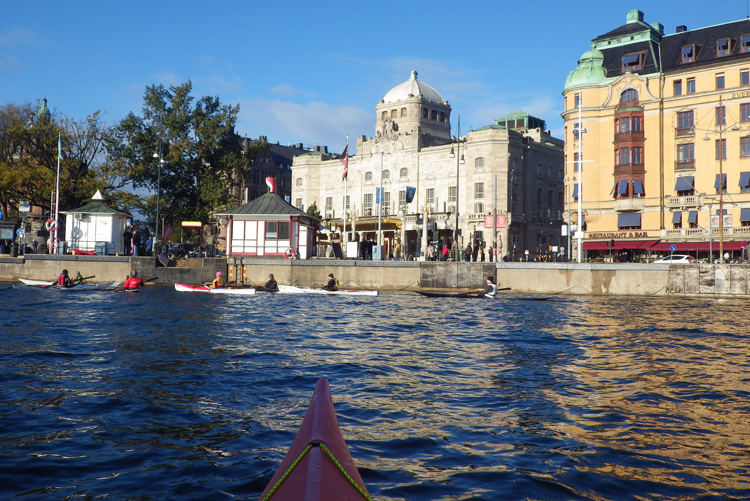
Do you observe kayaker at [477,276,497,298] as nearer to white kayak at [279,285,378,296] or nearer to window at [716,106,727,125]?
white kayak at [279,285,378,296]

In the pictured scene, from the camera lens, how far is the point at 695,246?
51844mm

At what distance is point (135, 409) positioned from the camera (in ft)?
31.9

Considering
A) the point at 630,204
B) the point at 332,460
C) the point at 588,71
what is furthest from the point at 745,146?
the point at 332,460

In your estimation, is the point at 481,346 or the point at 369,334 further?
the point at 369,334

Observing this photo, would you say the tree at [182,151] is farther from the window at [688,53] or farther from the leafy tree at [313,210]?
the window at [688,53]

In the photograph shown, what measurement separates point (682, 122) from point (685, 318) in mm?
36004

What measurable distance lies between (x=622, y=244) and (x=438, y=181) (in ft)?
91.9

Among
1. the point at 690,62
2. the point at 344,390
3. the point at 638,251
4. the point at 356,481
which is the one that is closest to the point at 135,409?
the point at 344,390

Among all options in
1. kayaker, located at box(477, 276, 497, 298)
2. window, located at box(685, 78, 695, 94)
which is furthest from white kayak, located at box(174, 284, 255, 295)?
window, located at box(685, 78, 695, 94)

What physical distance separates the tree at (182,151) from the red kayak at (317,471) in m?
59.2

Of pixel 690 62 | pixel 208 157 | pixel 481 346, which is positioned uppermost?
pixel 690 62

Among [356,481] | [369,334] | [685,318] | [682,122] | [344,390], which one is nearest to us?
[356,481]

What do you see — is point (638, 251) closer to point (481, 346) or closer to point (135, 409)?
point (481, 346)

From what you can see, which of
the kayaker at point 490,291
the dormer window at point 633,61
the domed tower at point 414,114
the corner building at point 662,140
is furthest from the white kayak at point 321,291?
the domed tower at point 414,114
